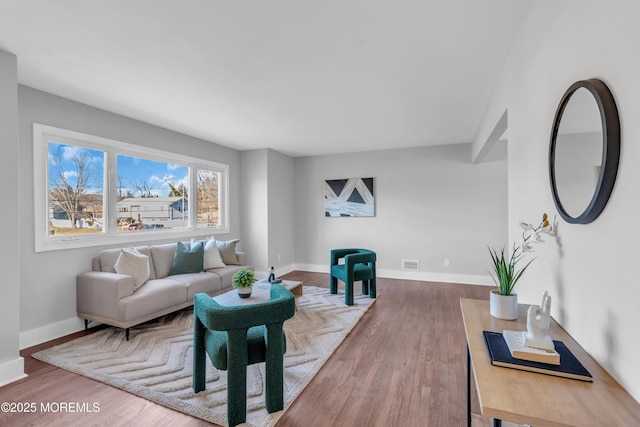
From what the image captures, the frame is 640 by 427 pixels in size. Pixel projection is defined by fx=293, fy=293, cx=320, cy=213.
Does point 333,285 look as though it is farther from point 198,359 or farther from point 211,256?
point 198,359

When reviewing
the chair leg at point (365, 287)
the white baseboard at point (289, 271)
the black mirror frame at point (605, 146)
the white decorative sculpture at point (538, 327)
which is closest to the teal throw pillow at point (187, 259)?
the white baseboard at point (289, 271)

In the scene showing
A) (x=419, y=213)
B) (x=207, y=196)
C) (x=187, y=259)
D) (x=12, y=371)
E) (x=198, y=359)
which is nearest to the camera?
(x=198, y=359)

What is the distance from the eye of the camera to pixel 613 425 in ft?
2.38

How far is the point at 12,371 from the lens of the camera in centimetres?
222

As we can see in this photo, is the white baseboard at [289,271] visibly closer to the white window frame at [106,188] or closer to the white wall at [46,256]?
→ the white wall at [46,256]

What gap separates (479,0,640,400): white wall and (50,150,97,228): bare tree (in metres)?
4.20

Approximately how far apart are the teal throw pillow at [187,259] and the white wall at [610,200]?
11.9 ft

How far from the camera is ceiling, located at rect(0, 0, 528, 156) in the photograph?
176 centimetres

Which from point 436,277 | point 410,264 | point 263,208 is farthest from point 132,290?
point 436,277

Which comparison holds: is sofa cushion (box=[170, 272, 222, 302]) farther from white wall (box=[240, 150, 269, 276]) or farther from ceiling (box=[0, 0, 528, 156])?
ceiling (box=[0, 0, 528, 156])

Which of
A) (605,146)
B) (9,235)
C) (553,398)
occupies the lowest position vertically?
(553,398)

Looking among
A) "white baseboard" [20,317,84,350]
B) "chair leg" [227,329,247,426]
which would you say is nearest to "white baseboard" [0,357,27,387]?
"white baseboard" [20,317,84,350]

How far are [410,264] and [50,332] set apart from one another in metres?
5.06

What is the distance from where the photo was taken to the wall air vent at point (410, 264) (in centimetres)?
541
